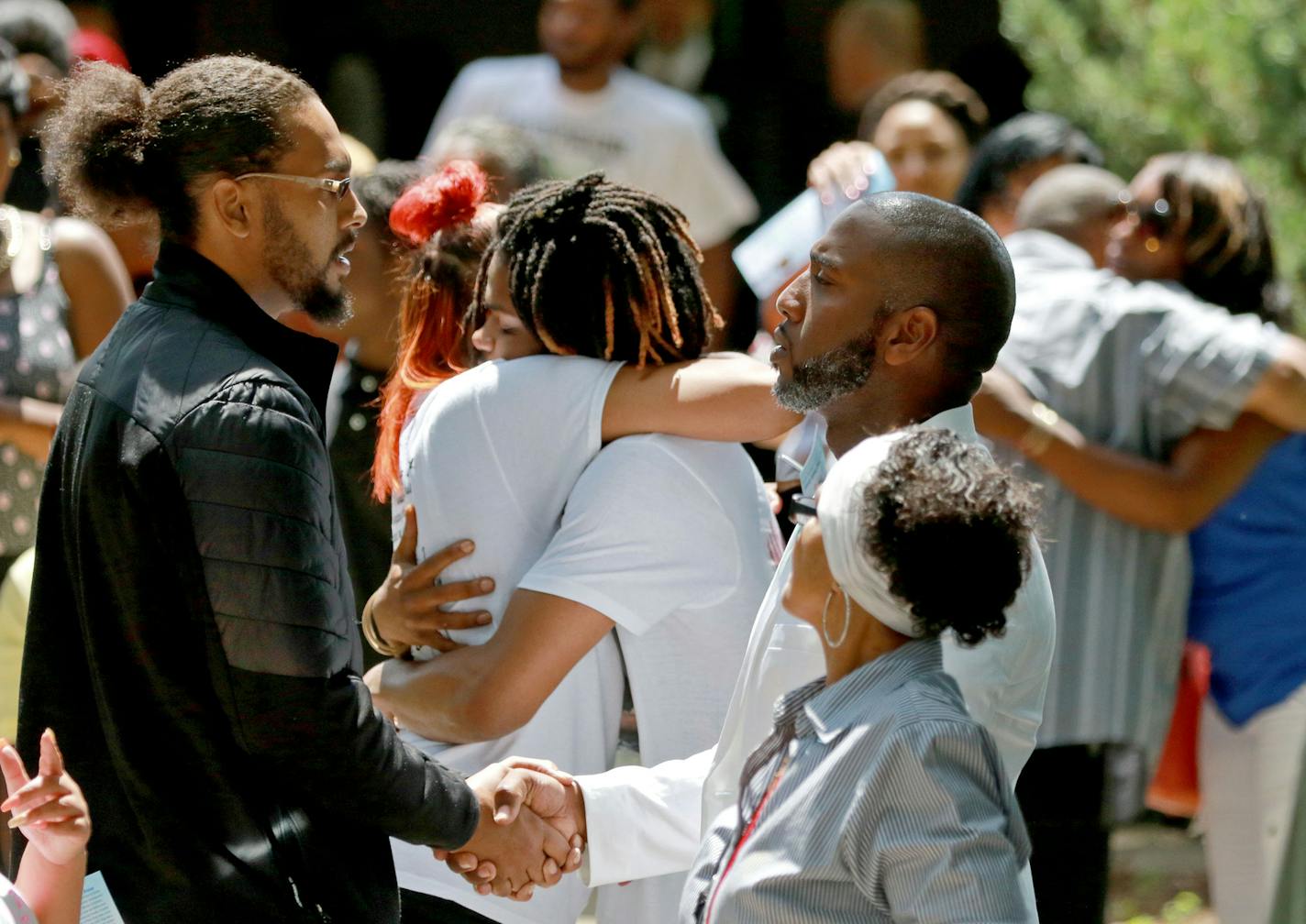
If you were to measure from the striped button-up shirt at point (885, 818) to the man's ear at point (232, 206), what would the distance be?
1.03 m

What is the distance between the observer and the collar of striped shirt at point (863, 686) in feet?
6.03

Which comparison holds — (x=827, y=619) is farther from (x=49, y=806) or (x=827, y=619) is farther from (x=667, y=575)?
(x=49, y=806)

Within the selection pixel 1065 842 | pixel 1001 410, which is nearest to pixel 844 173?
pixel 1001 410

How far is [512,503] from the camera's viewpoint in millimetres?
2541

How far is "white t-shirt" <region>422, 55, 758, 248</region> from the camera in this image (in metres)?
6.30

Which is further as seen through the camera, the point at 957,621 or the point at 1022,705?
the point at 1022,705

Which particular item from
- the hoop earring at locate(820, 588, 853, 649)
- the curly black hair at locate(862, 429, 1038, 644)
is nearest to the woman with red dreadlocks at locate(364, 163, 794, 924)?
the hoop earring at locate(820, 588, 853, 649)

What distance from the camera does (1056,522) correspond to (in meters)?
3.93

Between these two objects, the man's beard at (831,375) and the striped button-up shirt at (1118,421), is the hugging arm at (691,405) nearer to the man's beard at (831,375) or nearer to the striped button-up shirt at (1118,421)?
the man's beard at (831,375)

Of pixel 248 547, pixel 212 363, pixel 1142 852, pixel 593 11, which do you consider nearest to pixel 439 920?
pixel 248 547

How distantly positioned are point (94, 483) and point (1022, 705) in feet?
3.95

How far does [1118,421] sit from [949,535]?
7.52 ft

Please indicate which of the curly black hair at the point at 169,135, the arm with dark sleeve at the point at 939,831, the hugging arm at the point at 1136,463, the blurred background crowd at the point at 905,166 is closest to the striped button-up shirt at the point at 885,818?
the arm with dark sleeve at the point at 939,831

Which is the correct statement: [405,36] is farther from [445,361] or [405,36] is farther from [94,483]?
[94,483]
